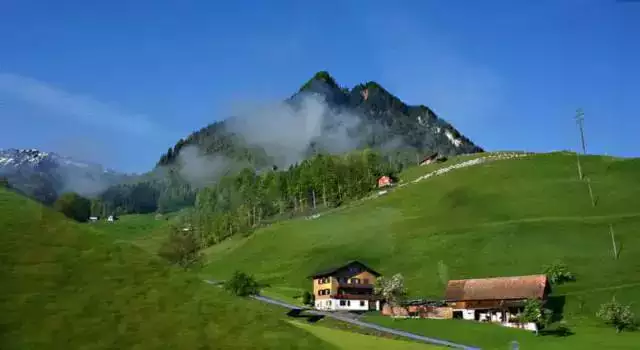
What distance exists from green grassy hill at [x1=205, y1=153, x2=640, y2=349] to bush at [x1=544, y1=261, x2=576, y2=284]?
1870 mm

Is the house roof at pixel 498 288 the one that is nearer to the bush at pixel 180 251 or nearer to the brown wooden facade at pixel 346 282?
the brown wooden facade at pixel 346 282

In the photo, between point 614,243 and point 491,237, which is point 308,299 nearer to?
point 491,237

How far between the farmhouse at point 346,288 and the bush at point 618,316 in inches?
1715

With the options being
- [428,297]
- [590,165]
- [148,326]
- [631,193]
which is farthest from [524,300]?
[590,165]

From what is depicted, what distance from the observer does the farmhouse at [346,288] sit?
4705 inches

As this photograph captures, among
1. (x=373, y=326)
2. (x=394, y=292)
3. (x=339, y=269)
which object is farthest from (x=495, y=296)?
(x=339, y=269)

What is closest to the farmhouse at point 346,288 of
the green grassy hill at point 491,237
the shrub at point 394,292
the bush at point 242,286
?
the green grassy hill at point 491,237

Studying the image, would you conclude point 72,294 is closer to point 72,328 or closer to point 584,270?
point 72,328

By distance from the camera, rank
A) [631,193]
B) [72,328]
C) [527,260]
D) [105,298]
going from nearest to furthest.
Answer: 1. [72,328]
2. [105,298]
3. [527,260]
4. [631,193]

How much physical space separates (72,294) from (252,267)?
12855 centimetres

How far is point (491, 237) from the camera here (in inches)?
5266

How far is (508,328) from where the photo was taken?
87.2 meters

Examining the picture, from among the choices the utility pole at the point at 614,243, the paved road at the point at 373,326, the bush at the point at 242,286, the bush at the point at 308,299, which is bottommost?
the paved road at the point at 373,326

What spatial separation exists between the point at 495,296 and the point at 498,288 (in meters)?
2.30
